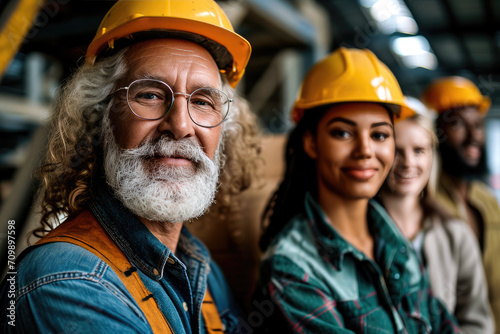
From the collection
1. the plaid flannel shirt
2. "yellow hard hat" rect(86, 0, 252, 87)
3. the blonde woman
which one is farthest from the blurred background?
the plaid flannel shirt

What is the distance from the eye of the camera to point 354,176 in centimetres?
193

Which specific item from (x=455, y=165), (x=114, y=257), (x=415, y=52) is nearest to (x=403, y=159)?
(x=114, y=257)

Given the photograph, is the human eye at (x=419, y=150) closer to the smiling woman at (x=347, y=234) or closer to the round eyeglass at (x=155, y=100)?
the smiling woman at (x=347, y=234)

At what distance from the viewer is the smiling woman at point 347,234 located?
184 cm

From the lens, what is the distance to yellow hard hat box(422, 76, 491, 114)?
376 cm

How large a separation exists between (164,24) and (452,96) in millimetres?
3130

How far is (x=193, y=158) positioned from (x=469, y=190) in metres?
3.14

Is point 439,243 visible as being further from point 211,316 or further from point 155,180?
point 155,180

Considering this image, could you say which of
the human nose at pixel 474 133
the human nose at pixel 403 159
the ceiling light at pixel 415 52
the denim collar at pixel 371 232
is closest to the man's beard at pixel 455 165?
the human nose at pixel 474 133

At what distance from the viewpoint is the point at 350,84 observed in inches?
78.9

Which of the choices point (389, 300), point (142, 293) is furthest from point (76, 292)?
point (389, 300)

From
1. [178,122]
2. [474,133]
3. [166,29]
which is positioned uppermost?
[166,29]

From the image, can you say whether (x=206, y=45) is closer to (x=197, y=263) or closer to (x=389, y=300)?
(x=197, y=263)

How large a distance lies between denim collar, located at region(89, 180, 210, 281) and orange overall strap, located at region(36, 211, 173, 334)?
30 millimetres
